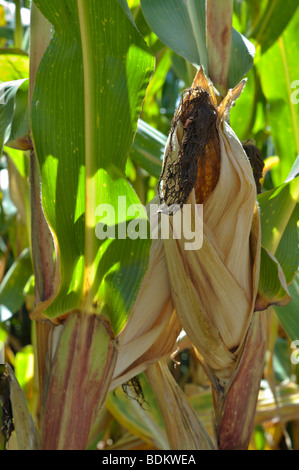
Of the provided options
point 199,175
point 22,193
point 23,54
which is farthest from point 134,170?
point 199,175

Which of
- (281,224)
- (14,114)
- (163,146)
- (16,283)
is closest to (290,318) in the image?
(281,224)

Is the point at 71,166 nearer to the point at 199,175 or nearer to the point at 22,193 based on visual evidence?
the point at 199,175

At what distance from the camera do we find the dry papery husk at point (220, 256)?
1.69 ft

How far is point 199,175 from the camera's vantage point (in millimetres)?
521

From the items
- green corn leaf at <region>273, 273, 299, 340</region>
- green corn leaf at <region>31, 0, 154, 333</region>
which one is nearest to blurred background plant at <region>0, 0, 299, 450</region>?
green corn leaf at <region>273, 273, 299, 340</region>

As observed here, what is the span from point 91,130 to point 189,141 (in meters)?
0.09

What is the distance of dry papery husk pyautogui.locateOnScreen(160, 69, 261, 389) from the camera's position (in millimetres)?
514

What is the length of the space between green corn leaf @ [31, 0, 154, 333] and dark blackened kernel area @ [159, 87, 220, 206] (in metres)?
0.04

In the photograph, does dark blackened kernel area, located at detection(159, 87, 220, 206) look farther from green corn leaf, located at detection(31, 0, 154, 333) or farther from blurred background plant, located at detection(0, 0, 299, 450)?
blurred background plant, located at detection(0, 0, 299, 450)

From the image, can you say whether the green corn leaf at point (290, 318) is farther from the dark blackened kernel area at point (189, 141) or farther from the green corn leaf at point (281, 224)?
the dark blackened kernel area at point (189, 141)

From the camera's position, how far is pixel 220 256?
537 mm

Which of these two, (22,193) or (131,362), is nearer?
(131,362)

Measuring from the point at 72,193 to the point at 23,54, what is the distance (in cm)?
36

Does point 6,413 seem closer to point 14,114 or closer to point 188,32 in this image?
point 14,114
